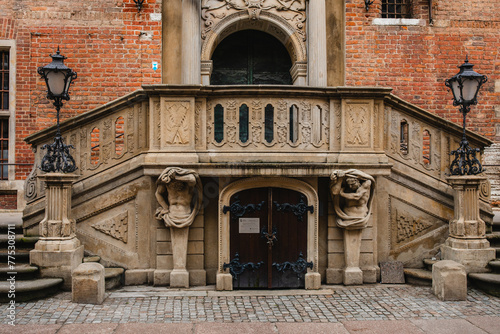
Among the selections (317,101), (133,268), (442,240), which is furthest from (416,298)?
(133,268)

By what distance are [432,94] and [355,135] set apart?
441cm

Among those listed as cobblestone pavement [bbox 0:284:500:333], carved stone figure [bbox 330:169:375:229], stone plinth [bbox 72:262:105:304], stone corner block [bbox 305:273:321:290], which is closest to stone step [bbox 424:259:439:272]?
cobblestone pavement [bbox 0:284:500:333]

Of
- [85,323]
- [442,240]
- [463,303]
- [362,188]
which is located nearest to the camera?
[85,323]

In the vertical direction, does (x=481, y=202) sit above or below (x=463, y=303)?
above

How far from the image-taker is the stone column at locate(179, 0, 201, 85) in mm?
9031

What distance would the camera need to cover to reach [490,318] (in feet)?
16.8

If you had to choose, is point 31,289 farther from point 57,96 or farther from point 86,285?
point 57,96

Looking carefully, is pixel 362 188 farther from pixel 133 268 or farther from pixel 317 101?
pixel 133 268

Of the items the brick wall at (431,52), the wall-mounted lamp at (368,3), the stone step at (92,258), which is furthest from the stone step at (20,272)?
the wall-mounted lamp at (368,3)

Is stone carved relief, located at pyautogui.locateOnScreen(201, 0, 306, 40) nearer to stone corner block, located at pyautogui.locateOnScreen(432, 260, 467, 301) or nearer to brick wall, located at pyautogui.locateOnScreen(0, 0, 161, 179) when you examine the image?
brick wall, located at pyautogui.locateOnScreen(0, 0, 161, 179)

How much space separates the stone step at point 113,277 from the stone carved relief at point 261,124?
7.66ft

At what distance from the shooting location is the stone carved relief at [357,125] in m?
6.52

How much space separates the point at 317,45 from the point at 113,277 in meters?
6.25

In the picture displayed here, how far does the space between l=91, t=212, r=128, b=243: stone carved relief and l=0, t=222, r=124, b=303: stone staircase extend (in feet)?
1.36
